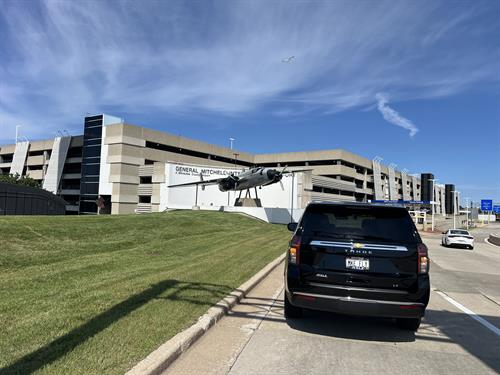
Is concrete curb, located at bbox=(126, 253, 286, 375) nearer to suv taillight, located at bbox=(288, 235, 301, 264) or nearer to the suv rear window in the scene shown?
suv taillight, located at bbox=(288, 235, 301, 264)

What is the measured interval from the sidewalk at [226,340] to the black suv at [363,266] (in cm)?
98

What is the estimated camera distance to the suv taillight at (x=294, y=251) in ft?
19.4

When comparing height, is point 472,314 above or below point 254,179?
below

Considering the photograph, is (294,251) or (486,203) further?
(486,203)

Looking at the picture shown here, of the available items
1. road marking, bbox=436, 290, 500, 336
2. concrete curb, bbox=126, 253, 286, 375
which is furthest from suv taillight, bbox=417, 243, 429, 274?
concrete curb, bbox=126, 253, 286, 375

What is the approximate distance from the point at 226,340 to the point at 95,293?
268cm

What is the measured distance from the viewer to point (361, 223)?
6023 millimetres

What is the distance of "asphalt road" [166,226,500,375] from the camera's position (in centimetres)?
480

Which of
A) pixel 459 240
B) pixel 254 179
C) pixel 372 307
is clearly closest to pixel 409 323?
pixel 372 307

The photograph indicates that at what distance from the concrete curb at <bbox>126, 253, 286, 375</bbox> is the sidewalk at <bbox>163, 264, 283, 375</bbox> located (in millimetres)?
74

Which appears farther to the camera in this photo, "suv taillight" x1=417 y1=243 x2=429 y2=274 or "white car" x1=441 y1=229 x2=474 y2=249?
"white car" x1=441 y1=229 x2=474 y2=249

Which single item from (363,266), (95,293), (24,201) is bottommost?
(95,293)

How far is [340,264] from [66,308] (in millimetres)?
3989

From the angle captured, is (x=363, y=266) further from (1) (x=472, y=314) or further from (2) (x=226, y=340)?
(1) (x=472, y=314)
